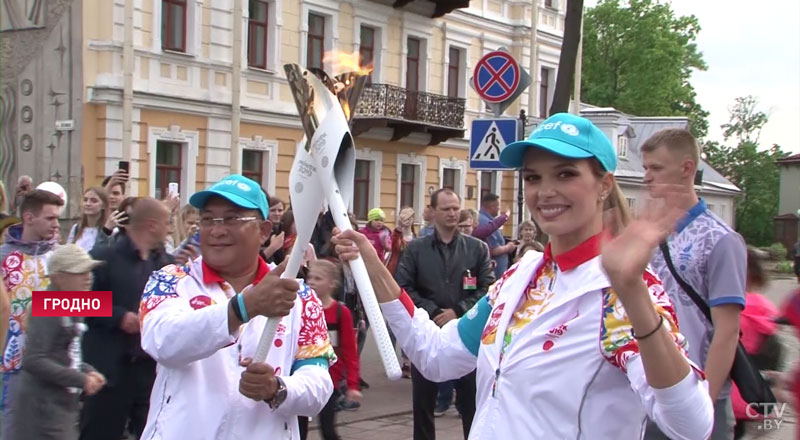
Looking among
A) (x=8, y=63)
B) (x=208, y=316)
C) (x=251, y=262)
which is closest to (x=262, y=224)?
(x=251, y=262)

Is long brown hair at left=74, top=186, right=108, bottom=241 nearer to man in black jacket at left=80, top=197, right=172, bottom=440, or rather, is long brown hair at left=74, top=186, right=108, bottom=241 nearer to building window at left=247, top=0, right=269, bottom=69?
man in black jacket at left=80, top=197, right=172, bottom=440

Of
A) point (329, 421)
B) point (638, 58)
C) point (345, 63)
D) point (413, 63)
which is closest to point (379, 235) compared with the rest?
point (329, 421)

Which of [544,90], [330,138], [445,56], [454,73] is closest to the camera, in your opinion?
[330,138]

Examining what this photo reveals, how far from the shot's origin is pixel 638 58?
55094 millimetres

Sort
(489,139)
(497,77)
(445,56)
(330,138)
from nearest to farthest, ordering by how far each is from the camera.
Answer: (330,138)
(489,139)
(497,77)
(445,56)

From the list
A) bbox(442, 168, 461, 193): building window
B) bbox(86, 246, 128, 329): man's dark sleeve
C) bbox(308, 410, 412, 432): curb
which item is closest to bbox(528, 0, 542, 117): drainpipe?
bbox(442, 168, 461, 193): building window

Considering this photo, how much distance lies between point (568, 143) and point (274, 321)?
3.66 ft

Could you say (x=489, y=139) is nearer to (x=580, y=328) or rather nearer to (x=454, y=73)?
(x=580, y=328)

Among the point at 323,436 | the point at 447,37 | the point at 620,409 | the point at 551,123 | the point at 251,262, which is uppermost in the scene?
the point at 447,37

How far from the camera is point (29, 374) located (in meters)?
5.27

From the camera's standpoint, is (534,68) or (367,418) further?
(534,68)

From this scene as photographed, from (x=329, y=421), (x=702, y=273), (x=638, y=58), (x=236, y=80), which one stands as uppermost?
(x=638, y=58)

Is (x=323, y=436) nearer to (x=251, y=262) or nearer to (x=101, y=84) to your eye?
(x=251, y=262)

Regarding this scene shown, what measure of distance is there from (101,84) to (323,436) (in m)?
14.3
